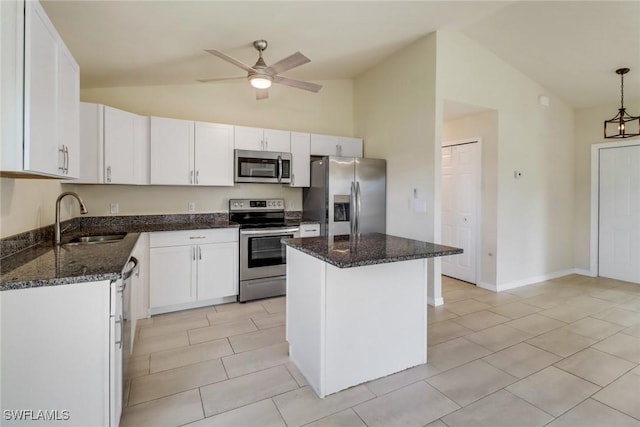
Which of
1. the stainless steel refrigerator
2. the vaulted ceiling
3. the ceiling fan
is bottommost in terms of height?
the stainless steel refrigerator

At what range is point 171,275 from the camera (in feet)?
11.2

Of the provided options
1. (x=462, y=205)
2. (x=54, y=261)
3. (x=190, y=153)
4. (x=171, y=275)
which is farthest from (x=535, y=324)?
(x=190, y=153)

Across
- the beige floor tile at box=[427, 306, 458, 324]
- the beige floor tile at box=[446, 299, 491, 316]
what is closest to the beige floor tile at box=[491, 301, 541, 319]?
the beige floor tile at box=[446, 299, 491, 316]

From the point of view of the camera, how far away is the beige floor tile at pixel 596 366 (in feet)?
7.52

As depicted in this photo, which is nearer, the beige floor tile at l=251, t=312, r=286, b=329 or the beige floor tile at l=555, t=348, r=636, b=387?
the beige floor tile at l=555, t=348, r=636, b=387

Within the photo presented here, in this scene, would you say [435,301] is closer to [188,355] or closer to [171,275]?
[188,355]

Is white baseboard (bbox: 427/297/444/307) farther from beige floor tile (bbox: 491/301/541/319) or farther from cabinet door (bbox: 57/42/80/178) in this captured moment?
cabinet door (bbox: 57/42/80/178)

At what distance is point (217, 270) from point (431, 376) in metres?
2.52

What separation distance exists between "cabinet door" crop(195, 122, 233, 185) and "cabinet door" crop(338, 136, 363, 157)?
171cm

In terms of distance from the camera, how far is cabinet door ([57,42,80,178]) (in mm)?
1876

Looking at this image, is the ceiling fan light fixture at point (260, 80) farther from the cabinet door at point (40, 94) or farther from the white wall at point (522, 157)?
the white wall at point (522, 157)

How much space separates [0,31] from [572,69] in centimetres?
561

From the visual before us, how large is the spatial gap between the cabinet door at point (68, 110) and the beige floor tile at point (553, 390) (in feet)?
11.0

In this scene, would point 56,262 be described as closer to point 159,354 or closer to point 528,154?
point 159,354
